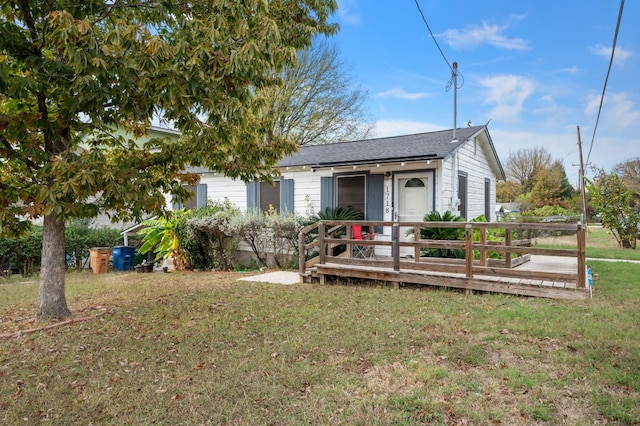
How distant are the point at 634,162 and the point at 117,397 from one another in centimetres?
3935

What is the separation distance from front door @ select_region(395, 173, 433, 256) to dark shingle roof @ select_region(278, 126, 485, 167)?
686mm

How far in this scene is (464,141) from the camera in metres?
10.1

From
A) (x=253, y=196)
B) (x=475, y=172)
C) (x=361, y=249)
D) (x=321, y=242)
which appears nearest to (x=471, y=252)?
(x=321, y=242)

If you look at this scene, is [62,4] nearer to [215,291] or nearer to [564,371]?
[215,291]

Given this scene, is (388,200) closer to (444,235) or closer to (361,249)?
(361,249)

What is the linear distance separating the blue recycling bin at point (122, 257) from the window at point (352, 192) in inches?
261

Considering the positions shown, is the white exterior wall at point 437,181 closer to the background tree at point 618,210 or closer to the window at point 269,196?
the window at point 269,196

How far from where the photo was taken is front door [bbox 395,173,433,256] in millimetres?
9688

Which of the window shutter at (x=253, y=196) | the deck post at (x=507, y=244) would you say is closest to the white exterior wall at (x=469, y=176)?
the deck post at (x=507, y=244)

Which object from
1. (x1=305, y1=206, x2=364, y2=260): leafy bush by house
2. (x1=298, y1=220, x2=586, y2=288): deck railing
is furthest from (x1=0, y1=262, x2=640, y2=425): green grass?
(x1=305, y1=206, x2=364, y2=260): leafy bush by house

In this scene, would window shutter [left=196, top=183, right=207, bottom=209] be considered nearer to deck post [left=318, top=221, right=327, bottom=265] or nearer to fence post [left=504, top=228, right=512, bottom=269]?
deck post [left=318, top=221, right=327, bottom=265]

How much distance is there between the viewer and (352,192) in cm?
1076

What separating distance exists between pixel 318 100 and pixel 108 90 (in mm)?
18800

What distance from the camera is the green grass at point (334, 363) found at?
2.86 m
